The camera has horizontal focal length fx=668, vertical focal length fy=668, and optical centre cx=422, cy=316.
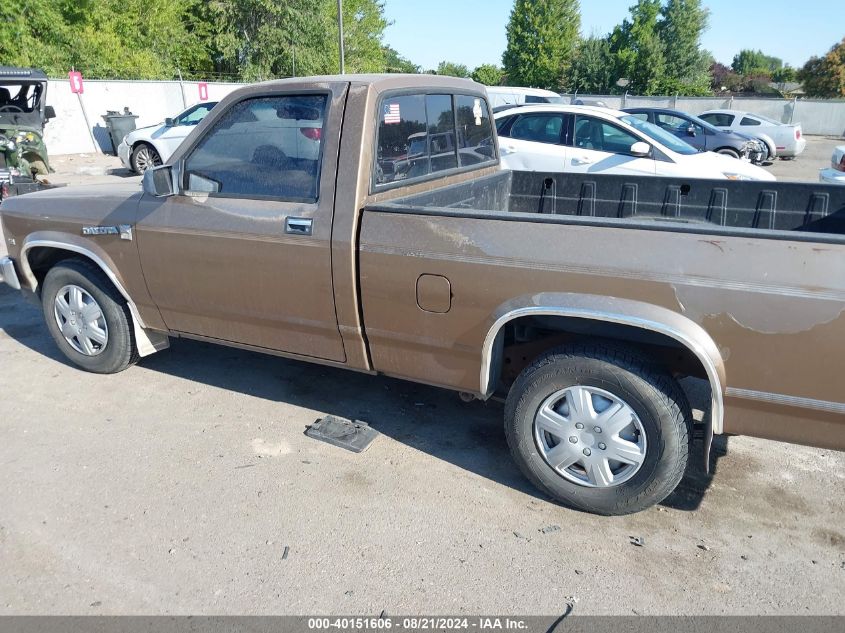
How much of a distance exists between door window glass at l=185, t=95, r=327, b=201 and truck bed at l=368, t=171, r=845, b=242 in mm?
495

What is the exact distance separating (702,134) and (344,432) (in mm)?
15494

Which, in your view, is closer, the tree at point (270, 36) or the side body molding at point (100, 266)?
the side body molding at point (100, 266)

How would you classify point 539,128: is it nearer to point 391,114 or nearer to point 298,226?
point 391,114

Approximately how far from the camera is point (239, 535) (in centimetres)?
307

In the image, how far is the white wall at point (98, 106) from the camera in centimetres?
1927

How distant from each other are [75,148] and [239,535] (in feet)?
65.9

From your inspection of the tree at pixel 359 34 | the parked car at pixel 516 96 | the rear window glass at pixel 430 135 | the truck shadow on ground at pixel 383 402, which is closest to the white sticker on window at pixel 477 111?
the rear window glass at pixel 430 135

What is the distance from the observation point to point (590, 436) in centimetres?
307

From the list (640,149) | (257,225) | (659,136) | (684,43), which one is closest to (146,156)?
(659,136)

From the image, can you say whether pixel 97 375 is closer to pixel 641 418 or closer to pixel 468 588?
pixel 468 588

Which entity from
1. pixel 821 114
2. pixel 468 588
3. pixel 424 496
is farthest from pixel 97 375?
pixel 821 114

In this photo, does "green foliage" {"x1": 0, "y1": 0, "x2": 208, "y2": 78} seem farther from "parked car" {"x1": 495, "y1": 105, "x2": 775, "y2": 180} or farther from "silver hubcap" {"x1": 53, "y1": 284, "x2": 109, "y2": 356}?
"silver hubcap" {"x1": 53, "y1": 284, "x2": 109, "y2": 356}

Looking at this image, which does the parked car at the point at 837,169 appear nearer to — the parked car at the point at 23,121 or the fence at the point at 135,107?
the parked car at the point at 23,121

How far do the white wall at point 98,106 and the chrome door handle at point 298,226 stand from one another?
61.3 ft
